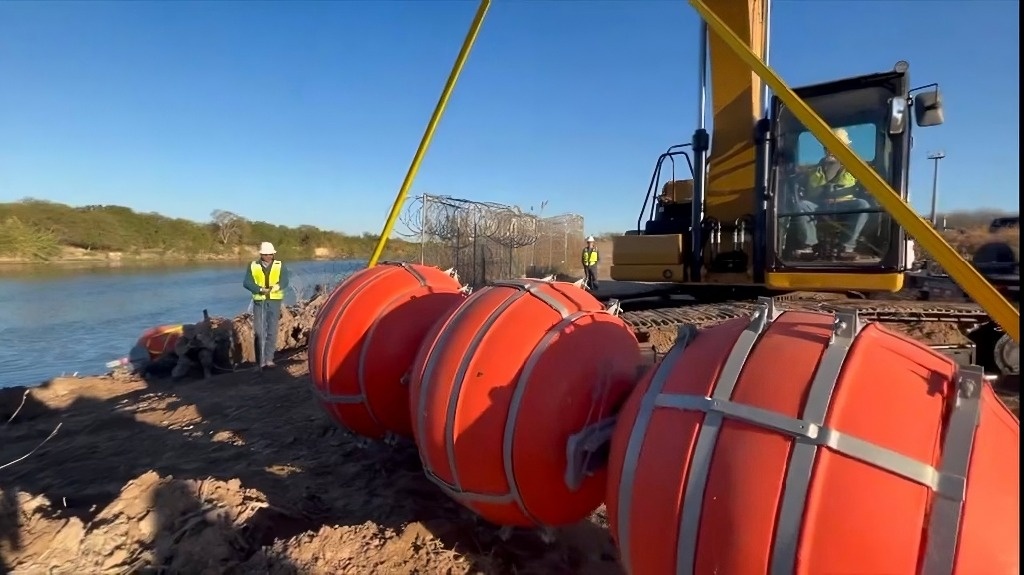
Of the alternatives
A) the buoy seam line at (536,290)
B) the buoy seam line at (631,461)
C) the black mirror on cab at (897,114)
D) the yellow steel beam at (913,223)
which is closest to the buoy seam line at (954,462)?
the yellow steel beam at (913,223)

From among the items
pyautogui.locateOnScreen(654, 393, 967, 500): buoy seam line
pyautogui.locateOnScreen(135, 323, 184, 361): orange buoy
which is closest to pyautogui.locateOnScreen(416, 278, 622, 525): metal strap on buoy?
pyautogui.locateOnScreen(654, 393, 967, 500): buoy seam line

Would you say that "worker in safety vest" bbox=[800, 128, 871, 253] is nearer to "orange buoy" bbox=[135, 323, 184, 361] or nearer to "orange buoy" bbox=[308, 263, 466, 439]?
"orange buoy" bbox=[308, 263, 466, 439]

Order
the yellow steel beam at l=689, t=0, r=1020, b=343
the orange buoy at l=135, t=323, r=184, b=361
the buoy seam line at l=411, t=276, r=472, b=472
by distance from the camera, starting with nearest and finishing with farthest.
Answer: the yellow steel beam at l=689, t=0, r=1020, b=343, the buoy seam line at l=411, t=276, r=472, b=472, the orange buoy at l=135, t=323, r=184, b=361

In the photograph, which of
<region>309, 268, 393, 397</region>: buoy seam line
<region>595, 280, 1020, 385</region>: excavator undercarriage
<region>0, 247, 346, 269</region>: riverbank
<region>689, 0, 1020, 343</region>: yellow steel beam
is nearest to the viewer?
<region>689, 0, 1020, 343</region>: yellow steel beam

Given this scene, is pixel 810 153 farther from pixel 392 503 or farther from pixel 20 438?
pixel 20 438

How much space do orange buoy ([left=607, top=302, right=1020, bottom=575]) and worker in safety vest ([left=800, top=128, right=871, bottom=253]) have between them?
4.22 m

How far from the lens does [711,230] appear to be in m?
6.97

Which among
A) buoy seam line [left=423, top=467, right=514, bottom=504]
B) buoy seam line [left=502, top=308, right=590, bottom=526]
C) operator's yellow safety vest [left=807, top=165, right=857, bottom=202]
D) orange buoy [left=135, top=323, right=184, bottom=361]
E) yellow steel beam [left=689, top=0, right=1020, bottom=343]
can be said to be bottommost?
orange buoy [left=135, top=323, right=184, bottom=361]

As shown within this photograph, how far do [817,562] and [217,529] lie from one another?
2.72m

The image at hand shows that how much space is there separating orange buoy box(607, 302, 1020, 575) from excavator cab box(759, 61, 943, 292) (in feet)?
13.8

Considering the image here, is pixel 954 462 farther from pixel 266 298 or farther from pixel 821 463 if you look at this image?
pixel 266 298

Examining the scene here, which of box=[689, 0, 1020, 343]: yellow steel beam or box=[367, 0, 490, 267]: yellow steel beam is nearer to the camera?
box=[689, 0, 1020, 343]: yellow steel beam

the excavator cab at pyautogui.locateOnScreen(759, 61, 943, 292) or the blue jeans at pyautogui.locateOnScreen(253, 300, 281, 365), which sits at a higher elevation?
the excavator cab at pyautogui.locateOnScreen(759, 61, 943, 292)

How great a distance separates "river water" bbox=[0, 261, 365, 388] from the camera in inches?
494
